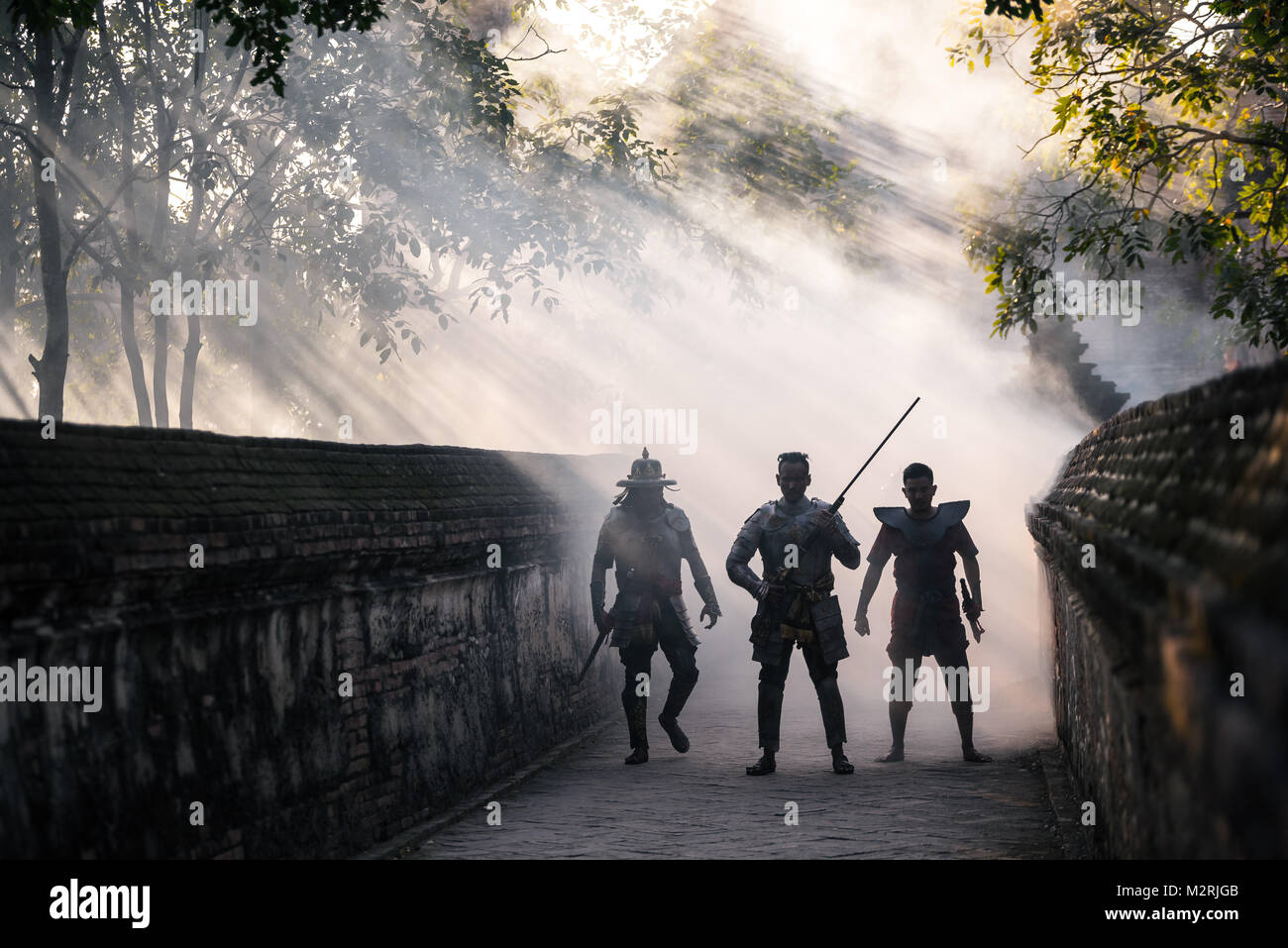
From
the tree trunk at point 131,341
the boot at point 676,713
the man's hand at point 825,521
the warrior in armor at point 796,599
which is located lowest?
the boot at point 676,713

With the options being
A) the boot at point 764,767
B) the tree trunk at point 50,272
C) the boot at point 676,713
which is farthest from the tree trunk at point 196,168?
the boot at point 764,767

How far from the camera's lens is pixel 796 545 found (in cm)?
966

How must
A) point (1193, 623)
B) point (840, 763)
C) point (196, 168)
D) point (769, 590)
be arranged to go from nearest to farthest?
1. point (1193, 623)
2. point (840, 763)
3. point (769, 590)
4. point (196, 168)

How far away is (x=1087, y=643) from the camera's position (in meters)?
6.15

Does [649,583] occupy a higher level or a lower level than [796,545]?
lower

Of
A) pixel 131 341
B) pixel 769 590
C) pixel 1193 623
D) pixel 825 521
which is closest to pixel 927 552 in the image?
pixel 825 521

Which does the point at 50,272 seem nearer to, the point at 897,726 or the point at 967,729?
the point at 897,726

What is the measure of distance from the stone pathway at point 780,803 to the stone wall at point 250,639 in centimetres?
52

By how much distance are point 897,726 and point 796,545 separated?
5.25ft

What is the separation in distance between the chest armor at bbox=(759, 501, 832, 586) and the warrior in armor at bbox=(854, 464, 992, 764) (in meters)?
0.35

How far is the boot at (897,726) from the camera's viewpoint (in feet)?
32.9

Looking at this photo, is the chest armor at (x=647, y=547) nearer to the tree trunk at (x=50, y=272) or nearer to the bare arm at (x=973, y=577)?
the bare arm at (x=973, y=577)
